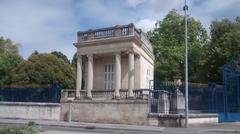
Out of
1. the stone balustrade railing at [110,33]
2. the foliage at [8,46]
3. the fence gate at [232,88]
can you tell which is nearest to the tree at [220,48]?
the fence gate at [232,88]

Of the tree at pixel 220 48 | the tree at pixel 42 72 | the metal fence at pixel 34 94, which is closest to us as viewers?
the metal fence at pixel 34 94

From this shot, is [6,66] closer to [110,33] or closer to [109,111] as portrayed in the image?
[110,33]

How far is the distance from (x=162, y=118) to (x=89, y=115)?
6.23 metres

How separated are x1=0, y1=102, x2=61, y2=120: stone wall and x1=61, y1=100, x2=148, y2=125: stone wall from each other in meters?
0.71

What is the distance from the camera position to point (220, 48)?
35.1 metres

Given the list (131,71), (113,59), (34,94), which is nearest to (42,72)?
(34,94)

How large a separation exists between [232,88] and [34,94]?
49.4ft

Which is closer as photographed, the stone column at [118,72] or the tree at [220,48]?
the stone column at [118,72]

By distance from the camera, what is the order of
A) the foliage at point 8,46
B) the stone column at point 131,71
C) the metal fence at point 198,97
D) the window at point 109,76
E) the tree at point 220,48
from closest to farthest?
the metal fence at point 198,97 < the stone column at point 131,71 < the window at point 109,76 < the tree at point 220,48 < the foliage at point 8,46

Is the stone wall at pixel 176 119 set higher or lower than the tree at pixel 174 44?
lower

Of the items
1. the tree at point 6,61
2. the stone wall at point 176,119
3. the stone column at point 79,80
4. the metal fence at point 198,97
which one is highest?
the tree at point 6,61

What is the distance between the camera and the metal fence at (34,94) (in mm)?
28750

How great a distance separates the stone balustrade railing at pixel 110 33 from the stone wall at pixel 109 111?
5.24 metres

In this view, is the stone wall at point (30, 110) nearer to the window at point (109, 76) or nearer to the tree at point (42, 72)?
the window at point (109, 76)
